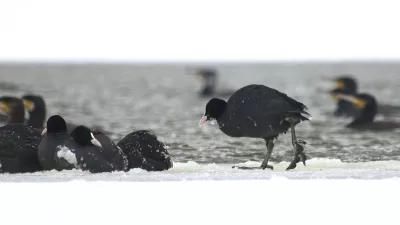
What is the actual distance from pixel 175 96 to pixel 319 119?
9995 mm

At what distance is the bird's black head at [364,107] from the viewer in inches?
690

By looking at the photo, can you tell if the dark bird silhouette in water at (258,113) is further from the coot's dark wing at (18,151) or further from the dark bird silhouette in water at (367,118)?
the dark bird silhouette in water at (367,118)

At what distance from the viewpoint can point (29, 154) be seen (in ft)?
32.7

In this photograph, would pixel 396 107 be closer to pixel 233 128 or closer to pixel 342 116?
pixel 342 116

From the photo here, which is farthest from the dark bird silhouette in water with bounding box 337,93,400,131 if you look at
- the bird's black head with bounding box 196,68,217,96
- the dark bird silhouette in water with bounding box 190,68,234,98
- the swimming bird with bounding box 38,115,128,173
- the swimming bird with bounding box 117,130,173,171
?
the bird's black head with bounding box 196,68,217,96

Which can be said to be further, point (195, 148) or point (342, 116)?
point (342, 116)

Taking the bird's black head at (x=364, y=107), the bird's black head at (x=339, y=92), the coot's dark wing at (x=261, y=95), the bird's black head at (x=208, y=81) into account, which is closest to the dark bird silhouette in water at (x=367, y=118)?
the bird's black head at (x=364, y=107)

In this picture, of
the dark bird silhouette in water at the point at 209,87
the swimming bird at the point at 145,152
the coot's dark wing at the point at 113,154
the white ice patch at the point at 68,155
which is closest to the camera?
the white ice patch at the point at 68,155

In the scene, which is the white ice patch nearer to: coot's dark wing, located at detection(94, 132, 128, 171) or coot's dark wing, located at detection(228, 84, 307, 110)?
coot's dark wing, located at detection(94, 132, 128, 171)

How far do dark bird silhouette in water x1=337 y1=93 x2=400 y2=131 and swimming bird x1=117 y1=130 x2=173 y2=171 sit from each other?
7094 millimetres

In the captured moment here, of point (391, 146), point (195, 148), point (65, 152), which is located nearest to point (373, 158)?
point (391, 146)

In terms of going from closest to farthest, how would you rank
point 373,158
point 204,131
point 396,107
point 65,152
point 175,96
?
point 65,152
point 373,158
point 204,131
point 396,107
point 175,96

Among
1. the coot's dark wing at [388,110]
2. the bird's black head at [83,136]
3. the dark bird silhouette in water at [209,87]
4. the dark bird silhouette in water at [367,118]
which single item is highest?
the bird's black head at [83,136]

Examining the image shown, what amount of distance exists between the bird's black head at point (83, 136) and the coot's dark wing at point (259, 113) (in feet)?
4.68
